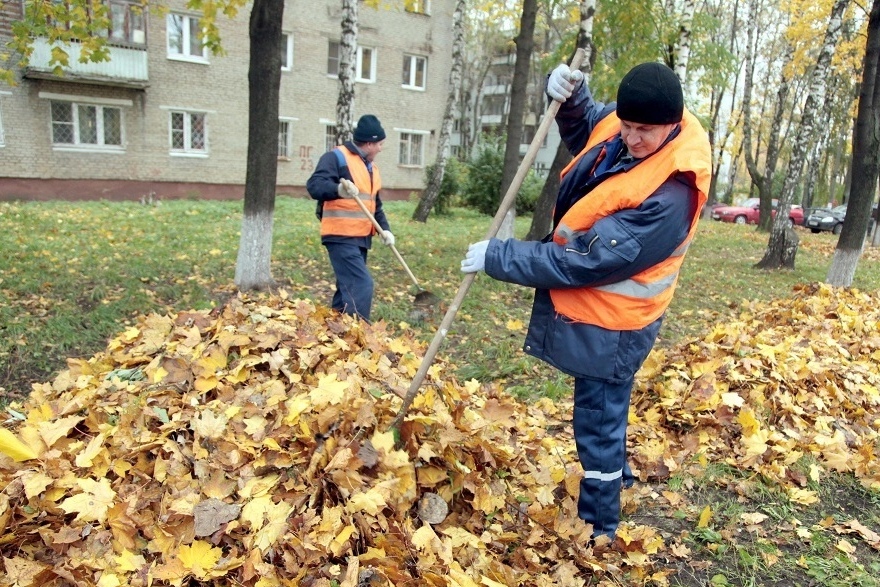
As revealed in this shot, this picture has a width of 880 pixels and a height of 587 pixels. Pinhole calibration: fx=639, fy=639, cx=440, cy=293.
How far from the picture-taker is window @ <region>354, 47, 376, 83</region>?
21.4 meters

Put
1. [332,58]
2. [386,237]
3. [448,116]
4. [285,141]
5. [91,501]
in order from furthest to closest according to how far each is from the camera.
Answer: [332,58], [285,141], [448,116], [386,237], [91,501]

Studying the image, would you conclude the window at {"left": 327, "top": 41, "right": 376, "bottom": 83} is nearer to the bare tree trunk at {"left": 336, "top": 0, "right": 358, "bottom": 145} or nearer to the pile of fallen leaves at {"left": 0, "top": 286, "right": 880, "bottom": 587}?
the bare tree trunk at {"left": 336, "top": 0, "right": 358, "bottom": 145}

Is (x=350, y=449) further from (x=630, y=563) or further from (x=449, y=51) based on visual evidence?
(x=449, y=51)

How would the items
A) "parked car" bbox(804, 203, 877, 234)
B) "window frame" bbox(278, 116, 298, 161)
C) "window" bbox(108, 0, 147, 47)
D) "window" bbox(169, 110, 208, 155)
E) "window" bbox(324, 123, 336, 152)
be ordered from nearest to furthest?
"window" bbox(108, 0, 147, 47) < "window" bbox(169, 110, 208, 155) < "window frame" bbox(278, 116, 298, 161) < "window" bbox(324, 123, 336, 152) < "parked car" bbox(804, 203, 877, 234)

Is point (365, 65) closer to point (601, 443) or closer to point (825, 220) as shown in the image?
point (825, 220)

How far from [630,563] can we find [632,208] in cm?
141

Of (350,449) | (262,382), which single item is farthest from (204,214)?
(350,449)

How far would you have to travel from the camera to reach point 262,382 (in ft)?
9.89

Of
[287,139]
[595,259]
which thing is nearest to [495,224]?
[595,259]

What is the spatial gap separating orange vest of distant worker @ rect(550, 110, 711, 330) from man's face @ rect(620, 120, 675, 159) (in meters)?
0.03

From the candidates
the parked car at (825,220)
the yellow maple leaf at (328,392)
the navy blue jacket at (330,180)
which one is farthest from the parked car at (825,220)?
the yellow maple leaf at (328,392)

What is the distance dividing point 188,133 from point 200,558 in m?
18.3

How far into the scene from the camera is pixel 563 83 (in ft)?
8.42

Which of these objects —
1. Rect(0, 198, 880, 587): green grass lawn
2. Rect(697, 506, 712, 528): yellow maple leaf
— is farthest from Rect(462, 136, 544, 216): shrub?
Rect(697, 506, 712, 528): yellow maple leaf
